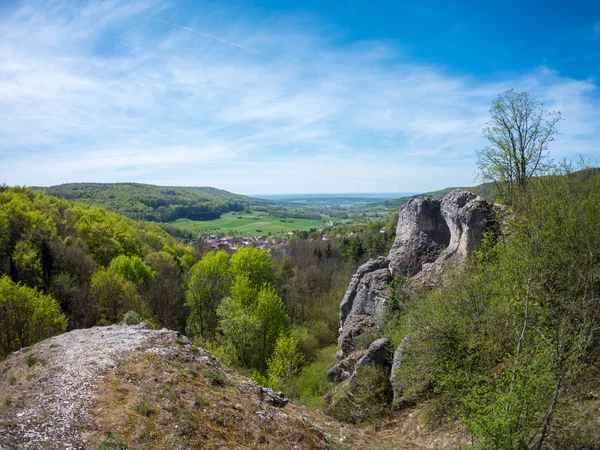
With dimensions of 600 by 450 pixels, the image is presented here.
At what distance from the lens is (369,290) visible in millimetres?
24812

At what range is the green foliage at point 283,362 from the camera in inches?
977

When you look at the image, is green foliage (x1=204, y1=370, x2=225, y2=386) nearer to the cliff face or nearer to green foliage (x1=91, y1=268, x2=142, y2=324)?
the cliff face

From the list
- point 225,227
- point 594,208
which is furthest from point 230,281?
point 225,227

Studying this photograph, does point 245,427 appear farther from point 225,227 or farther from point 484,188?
point 225,227

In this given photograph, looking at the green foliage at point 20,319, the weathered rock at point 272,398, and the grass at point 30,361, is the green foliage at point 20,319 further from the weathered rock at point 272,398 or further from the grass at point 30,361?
the weathered rock at point 272,398

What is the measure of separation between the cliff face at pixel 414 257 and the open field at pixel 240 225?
107850mm

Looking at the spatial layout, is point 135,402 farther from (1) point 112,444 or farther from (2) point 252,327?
(2) point 252,327

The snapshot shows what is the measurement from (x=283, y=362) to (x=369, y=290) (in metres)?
8.54

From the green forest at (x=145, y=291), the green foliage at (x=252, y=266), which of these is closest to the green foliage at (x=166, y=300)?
the green forest at (x=145, y=291)

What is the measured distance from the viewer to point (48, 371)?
1170 cm

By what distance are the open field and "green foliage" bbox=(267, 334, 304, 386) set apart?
106 metres

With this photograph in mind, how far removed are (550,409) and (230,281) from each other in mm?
33982

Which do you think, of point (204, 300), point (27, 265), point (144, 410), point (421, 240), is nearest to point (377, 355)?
point (421, 240)

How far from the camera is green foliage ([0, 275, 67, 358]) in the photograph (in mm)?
20828
